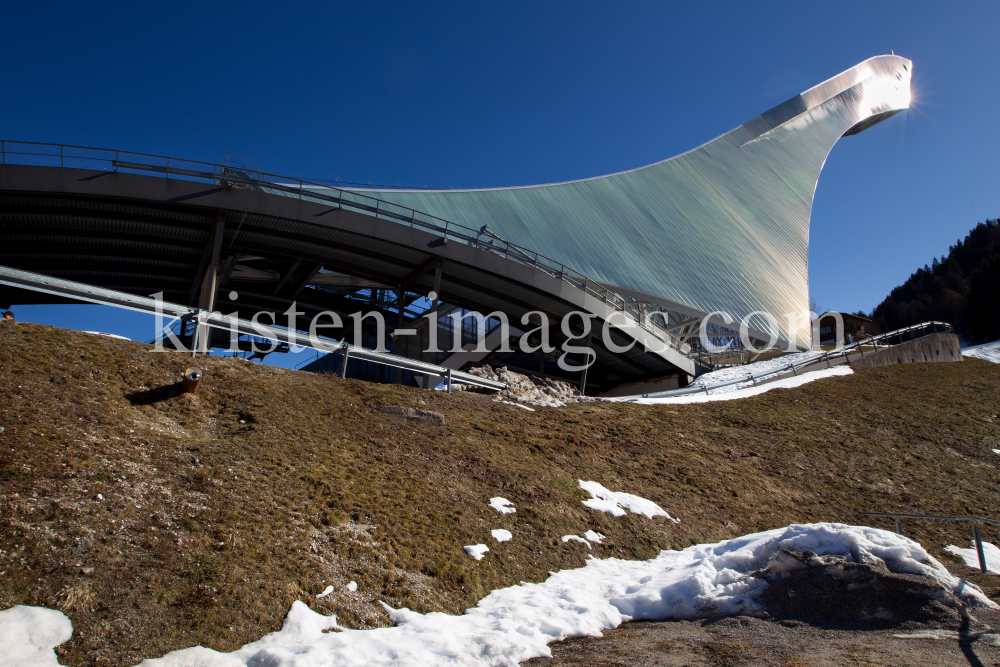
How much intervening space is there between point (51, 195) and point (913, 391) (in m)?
28.4

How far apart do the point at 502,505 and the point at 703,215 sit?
35.3m

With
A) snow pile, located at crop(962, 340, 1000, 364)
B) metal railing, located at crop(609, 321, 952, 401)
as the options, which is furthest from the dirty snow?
snow pile, located at crop(962, 340, 1000, 364)

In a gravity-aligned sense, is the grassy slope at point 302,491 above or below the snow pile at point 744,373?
below

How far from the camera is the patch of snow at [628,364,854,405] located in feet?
60.2

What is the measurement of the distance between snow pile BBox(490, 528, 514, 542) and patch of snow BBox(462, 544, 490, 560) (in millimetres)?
315

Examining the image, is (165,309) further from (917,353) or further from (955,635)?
(917,353)

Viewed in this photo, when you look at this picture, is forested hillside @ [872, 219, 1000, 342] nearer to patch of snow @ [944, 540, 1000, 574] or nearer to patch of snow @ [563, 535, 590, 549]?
patch of snow @ [944, 540, 1000, 574]

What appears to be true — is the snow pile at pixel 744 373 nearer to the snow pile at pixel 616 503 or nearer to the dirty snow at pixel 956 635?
the snow pile at pixel 616 503

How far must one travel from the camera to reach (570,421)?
13594 millimetres

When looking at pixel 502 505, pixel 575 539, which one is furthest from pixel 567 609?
pixel 502 505

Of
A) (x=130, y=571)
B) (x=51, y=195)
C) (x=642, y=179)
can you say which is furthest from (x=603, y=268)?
(x=130, y=571)


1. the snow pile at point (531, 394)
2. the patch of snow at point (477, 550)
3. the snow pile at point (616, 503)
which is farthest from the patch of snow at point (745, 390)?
the patch of snow at point (477, 550)

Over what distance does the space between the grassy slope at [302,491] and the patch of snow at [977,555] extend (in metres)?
0.37

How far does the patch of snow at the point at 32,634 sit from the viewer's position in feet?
13.0
